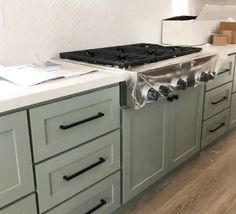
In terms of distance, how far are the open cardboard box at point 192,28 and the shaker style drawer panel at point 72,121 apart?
1.20m

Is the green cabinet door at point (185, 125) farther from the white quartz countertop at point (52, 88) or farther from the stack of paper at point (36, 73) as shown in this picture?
the stack of paper at point (36, 73)

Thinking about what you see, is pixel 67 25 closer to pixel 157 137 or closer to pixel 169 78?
pixel 169 78

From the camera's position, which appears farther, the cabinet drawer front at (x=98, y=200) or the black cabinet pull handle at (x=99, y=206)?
the black cabinet pull handle at (x=99, y=206)

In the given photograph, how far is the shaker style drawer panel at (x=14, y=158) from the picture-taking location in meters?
1.03

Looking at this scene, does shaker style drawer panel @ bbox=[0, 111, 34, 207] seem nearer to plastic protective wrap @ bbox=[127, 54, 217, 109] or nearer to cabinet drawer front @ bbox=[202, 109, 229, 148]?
plastic protective wrap @ bbox=[127, 54, 217, 109]

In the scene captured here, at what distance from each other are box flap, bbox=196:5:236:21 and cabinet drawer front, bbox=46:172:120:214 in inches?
63.6

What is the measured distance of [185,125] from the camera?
1.96 metres

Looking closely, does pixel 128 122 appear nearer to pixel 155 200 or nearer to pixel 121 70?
pixel 121 70

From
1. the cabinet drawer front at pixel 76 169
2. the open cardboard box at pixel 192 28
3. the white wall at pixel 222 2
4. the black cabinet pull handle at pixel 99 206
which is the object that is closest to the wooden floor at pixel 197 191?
the black cabinet pull handle at pixel 99 206

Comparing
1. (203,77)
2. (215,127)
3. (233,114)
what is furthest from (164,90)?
(233,114)

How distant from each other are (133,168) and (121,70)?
547mm

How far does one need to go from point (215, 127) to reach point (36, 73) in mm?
1581

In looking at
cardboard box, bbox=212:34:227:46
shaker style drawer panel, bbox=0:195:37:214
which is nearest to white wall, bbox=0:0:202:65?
cardboard box, bbox=212:34:227:46

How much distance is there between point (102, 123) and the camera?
4.49 ft
